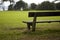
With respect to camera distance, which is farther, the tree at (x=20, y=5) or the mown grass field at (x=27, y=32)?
the tree at (x=20, y=5)

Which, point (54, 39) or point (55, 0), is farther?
point (55, 0)

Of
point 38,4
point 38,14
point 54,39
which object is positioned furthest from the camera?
point 38,4

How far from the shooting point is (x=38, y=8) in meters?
13.3

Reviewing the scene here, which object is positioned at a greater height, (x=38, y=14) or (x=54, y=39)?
(x=38, y=14)

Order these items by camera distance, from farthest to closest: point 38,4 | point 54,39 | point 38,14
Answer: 1. point 38,4
2. point 38,14
3. point 54,39

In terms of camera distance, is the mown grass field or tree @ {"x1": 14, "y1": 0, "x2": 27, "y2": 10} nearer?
the mown grass field

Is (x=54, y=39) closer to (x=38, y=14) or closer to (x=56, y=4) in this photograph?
(x=38, y=14)

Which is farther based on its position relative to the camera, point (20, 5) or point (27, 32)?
point (20, 5)

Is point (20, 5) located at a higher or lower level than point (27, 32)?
higher

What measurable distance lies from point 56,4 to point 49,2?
57cm

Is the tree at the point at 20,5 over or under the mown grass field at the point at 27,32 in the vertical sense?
over

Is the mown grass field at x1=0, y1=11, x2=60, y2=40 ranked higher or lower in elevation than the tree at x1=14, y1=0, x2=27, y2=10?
lower

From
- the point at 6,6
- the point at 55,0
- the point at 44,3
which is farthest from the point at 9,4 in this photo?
the point at 55,0

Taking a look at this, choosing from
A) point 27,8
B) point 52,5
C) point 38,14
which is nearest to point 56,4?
point 52,5
